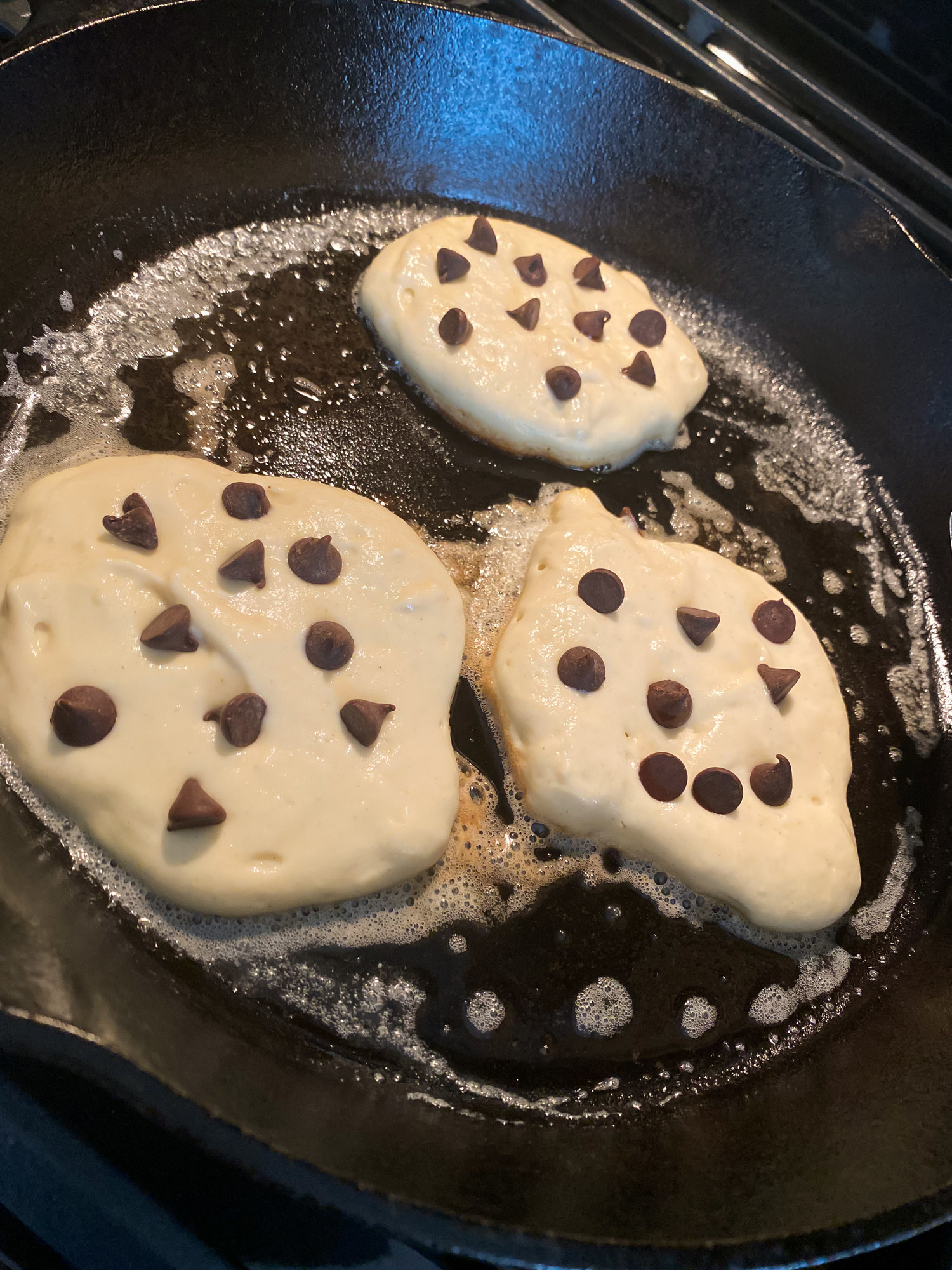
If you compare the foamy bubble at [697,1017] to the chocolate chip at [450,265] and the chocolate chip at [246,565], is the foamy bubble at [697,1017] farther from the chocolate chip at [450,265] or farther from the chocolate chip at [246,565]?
the chocolate chip at [450,265]

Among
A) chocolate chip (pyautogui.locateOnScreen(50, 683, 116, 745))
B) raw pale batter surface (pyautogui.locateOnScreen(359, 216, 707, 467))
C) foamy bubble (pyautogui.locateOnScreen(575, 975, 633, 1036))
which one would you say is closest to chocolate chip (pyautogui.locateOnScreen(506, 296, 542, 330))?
raw pale batter surface (pyautogui.locateOnScreen(359, 216, 707, 467))

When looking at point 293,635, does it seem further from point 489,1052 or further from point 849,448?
point 849,448

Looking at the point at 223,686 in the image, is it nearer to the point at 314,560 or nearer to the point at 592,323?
the point at 314,560

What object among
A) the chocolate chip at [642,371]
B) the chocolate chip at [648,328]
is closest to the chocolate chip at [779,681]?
the chocolate chip at [642,371]

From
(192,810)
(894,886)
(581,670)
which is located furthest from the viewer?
(894,886)

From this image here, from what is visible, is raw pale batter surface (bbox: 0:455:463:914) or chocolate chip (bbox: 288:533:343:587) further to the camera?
chocolate chip (bbox: 288:533:343:587)

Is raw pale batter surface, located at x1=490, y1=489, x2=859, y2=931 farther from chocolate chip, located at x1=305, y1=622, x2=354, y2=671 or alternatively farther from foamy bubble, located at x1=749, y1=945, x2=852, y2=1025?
chocolate chip, located at x1=305, y1=622, x2=354, y2=671

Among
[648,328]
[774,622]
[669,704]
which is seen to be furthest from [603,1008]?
[648,328]
